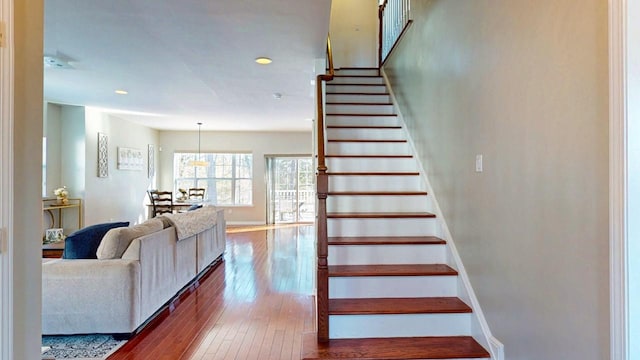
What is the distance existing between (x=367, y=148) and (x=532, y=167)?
2.31 m

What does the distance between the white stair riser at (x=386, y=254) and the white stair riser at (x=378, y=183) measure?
2.72 ft

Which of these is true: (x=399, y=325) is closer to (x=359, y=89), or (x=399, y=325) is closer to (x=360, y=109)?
(x=360, y=109)

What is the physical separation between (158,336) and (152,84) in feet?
11.0

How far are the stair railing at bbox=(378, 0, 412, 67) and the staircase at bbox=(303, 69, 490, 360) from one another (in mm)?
1387

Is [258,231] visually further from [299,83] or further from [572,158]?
[572,158]

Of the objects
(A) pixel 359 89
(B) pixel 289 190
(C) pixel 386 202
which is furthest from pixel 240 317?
(B) pixel 289 190

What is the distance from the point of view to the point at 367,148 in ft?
12.9

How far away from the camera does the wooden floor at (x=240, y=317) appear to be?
8.64 ft

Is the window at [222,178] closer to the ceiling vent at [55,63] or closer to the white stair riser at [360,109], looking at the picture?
the white stair riser at [360,109]

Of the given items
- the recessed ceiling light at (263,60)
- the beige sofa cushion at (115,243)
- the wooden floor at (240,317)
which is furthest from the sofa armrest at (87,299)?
the recessed ceiling light at (263,60)

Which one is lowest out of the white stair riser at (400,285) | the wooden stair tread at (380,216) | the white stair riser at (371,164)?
the white stair riser at (400,285)

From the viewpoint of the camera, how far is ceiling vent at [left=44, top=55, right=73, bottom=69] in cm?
371

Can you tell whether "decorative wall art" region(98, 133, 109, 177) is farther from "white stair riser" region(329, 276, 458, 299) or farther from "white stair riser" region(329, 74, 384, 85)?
"white stair riser" region(329, 276, 458, 299)

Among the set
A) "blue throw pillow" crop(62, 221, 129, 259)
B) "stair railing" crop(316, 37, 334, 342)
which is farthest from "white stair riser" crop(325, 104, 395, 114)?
"blue throw pillow" crop(62, 221, 129, 259)
